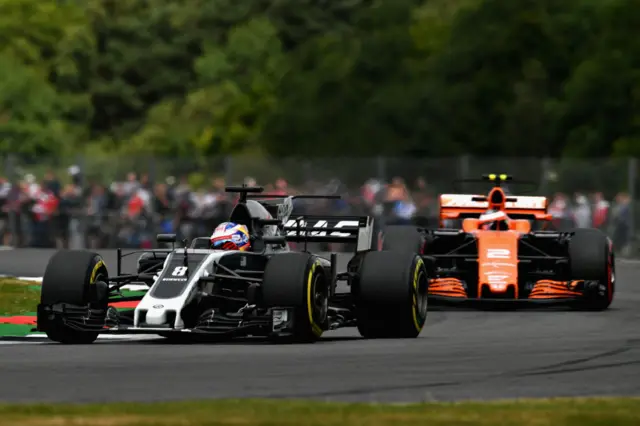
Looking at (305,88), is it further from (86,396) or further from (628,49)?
(86,396)

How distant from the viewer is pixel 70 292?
52.8ft

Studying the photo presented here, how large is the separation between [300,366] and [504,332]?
482cm

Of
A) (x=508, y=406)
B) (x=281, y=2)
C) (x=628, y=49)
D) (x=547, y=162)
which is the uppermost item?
(x=281, y=2)

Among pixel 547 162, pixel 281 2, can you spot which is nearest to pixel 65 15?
pixel 281 2

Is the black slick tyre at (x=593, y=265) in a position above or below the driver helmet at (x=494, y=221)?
below

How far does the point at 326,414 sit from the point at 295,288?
489 cm

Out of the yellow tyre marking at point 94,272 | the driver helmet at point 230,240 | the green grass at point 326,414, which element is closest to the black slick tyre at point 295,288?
the driver helmet at point 230,240

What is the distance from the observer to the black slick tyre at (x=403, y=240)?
2219 centimetres

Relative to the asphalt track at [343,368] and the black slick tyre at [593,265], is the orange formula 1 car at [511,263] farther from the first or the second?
the asphalt track at [343,368]

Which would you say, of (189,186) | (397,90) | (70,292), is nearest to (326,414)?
(70,292)

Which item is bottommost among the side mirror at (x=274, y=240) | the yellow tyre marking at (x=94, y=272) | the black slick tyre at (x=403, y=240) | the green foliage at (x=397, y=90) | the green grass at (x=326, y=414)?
the green grass at (x=326, y=414)

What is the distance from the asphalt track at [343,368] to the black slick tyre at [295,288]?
0.23 meters

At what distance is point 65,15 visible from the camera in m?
120

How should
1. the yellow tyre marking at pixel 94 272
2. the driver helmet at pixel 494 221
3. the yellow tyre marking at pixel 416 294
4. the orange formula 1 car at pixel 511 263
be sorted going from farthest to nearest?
the driver helmet at pixel 494 221
the orange formula 1 car at pixel 511 263
the yellow tyre marking at pixel 416 294
the yellow tyre marking at pixel 94 272
